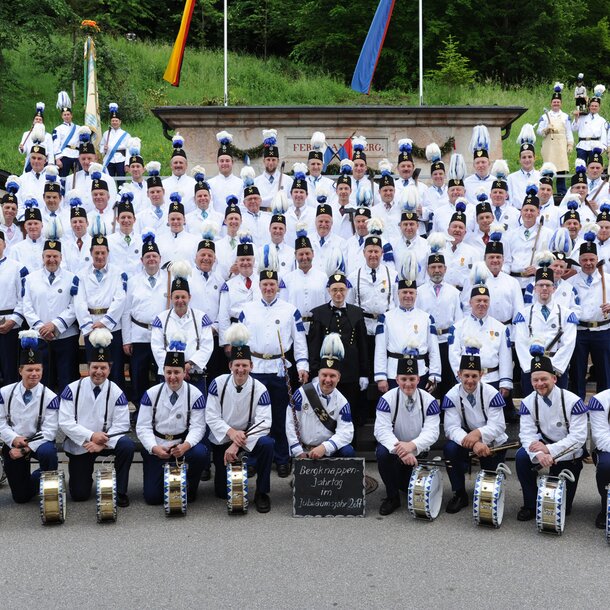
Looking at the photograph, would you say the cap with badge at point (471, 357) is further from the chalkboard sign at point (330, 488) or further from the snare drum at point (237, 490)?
the snare drum at point (237, 490)

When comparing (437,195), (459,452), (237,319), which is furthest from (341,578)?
(437,195)

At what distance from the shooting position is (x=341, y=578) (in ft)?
24.7

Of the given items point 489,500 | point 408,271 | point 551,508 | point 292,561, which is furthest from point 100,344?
point 551,508

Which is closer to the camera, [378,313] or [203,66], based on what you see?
[378,313]

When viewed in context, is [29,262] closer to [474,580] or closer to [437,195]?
[437,195]

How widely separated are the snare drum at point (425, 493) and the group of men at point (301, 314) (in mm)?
266

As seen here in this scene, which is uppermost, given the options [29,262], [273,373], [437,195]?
[437,195]

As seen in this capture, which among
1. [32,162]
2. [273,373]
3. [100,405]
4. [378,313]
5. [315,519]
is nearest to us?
[315,519]

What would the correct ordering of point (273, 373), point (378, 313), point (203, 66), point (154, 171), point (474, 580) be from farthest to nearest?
point (203, 66) → point (154, 171) → point (378, 313) → point (273, 373) → point (474, 580)

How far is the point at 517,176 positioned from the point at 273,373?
18.6 ft

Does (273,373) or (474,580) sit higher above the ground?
(273,373)

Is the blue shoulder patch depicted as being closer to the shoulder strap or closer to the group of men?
the group of men

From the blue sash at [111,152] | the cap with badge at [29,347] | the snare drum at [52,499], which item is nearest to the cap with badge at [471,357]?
the snare drum at [52,499]

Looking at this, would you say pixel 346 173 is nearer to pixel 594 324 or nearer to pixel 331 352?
pixel 594 324
